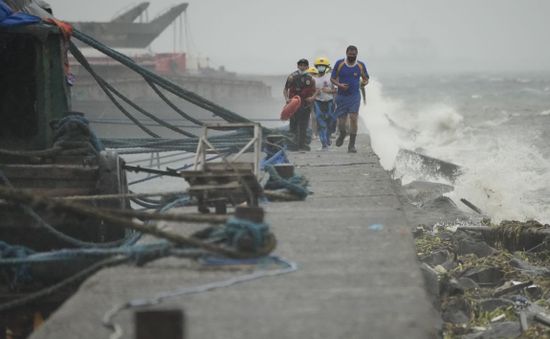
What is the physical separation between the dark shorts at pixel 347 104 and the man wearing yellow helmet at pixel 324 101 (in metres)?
1.08

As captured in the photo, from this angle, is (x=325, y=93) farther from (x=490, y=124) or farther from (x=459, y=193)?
(x=490, y=124)

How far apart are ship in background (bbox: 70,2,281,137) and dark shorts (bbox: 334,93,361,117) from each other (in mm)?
23049

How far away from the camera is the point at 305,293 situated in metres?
4.47

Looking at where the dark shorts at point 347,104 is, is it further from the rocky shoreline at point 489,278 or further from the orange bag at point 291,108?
the rocky shoreline at point 489,278

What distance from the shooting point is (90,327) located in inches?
157

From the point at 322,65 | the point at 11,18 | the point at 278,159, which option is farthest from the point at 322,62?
the point at 11,18

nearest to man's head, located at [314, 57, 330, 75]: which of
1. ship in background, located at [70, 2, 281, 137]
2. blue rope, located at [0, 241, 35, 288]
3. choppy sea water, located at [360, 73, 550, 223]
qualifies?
choppy sea water, located at [360, 73, 550, 223]

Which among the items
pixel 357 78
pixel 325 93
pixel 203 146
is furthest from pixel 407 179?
pixel 203 146

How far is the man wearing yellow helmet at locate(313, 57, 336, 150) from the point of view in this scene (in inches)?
556

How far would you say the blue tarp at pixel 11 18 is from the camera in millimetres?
8070

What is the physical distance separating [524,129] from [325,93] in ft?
95.1

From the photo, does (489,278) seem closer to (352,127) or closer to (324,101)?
(352,127)

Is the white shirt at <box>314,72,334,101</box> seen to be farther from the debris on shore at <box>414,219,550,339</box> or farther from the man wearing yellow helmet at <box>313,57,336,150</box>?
the debris on shore at <box>414,219,550,339</box>

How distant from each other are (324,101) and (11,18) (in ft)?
25.6
